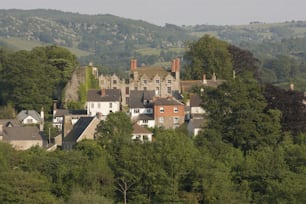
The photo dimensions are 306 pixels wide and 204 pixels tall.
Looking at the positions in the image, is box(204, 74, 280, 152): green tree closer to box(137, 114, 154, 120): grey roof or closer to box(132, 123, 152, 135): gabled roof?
box(132, 123, 152, 135): gabled roof

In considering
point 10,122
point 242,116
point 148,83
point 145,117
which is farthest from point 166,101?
point 10,122

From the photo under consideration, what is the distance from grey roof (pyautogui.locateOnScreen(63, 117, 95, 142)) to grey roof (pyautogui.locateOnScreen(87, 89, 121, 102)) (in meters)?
3.90

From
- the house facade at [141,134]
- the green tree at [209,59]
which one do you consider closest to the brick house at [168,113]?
the house facade at [141,134]

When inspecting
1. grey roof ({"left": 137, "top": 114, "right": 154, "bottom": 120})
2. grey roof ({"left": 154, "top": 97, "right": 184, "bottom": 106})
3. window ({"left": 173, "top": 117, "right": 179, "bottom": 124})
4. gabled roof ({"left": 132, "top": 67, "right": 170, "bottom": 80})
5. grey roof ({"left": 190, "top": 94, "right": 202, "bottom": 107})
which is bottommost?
window ({"left": 173, "top": 117, "right": 179, "bottom": 124})

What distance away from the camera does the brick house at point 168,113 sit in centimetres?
5700

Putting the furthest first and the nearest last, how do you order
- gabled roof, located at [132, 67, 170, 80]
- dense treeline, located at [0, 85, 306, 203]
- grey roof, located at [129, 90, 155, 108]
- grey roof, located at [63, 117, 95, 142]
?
gabled roof, located at [132, 67, 170, 80] → grey roof, located at [129, 90, 155, 108] → grey roof, located at [63, 117, 95, 142] → dense treeline, located at [0, 85, 306, 203]

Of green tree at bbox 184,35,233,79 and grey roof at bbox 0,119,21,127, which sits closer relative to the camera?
grey roof at bbox 0,119,21,127

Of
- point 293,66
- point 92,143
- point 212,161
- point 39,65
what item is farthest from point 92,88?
point 293,66

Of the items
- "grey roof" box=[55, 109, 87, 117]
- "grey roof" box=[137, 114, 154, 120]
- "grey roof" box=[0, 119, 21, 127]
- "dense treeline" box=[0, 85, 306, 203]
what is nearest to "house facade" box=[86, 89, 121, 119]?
"grey roof" box=[55, 109, 87, 117]

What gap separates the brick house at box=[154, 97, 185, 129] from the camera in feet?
187

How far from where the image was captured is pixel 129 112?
57.7m

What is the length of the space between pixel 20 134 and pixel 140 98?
8.22 meters

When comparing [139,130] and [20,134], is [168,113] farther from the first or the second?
[20,134]

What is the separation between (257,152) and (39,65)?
18.4m
